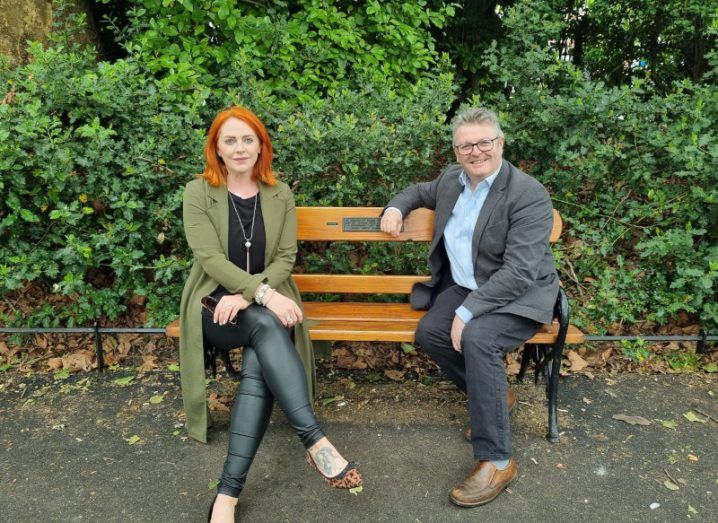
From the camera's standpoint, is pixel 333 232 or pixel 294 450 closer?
pixel 294 450

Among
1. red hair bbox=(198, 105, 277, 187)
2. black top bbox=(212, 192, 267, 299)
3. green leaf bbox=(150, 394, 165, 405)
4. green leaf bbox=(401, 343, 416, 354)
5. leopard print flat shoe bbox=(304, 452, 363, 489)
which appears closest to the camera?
leopard print flat shoe bbox=(304, 452, 363, 489)

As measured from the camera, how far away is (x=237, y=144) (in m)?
2.87

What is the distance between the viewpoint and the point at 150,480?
9.23 ft

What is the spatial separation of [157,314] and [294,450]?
1.67 meters

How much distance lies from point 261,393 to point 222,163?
1.24m

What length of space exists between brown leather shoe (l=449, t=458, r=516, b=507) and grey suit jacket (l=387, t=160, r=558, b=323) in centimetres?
74

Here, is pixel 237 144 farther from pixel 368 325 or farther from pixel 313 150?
pixel 368 325

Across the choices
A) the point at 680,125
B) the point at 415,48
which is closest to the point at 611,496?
the point at 680,125

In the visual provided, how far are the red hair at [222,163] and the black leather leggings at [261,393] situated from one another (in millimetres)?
730

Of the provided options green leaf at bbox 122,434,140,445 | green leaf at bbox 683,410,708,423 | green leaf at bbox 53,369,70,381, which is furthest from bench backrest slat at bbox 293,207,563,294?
green leaf at bbox 53,369,70,381

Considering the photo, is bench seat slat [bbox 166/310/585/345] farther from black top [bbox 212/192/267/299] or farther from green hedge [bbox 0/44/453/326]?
green hedge [bbox 0/44/453/326]

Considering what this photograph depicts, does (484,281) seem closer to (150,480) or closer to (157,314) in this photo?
(150,480)

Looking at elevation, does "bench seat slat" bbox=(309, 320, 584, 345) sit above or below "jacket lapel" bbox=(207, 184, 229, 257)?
below

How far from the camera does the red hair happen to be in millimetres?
2896
